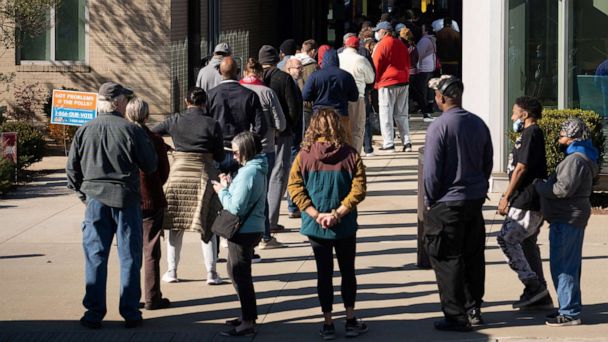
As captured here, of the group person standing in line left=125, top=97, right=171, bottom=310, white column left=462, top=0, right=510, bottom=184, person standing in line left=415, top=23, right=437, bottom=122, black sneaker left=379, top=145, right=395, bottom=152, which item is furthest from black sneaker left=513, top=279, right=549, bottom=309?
→ person standing in line left=415, top=23, right=437, bottom=122

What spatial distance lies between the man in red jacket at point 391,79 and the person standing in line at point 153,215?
9804 millimetres

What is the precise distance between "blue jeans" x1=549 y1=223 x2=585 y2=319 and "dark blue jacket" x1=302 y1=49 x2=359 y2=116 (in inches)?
227

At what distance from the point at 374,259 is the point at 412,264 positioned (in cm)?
42

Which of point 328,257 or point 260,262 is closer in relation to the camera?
point 328,257

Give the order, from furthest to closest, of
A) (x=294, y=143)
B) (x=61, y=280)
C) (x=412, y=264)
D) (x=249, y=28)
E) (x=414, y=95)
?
1. (x=249, y=28)
2. (x=414, y=95)
3. (x=294, y=143)
4. (x=412, y=264)
5. (x=61, y=280)

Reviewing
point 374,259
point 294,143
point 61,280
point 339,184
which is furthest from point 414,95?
point 339,184

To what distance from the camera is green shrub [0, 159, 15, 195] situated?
15875mm

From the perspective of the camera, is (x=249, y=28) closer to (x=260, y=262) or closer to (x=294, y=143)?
(x=294, y=143)

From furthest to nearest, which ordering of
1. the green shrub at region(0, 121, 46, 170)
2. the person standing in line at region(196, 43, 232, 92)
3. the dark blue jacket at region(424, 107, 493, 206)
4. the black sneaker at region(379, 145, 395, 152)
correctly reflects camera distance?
the black sneaker at region(379, 145, 395, 152)
the green shrub at region(0, 121, 46, 170)
the person standing in line at region(196, 43, 232, 92)
the dark blue jacket at region(424, 107, 493, 206)

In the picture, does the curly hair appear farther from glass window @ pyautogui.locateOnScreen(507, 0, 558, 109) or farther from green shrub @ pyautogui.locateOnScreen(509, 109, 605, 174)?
glass window @ pyautogui.locateOnScreen(507, 0, 558, 109)

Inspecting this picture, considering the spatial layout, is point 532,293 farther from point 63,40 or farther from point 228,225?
point 63,40

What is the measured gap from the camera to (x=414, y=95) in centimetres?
2384

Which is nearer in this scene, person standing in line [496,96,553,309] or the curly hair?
the curly hair

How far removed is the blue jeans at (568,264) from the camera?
363 inches
